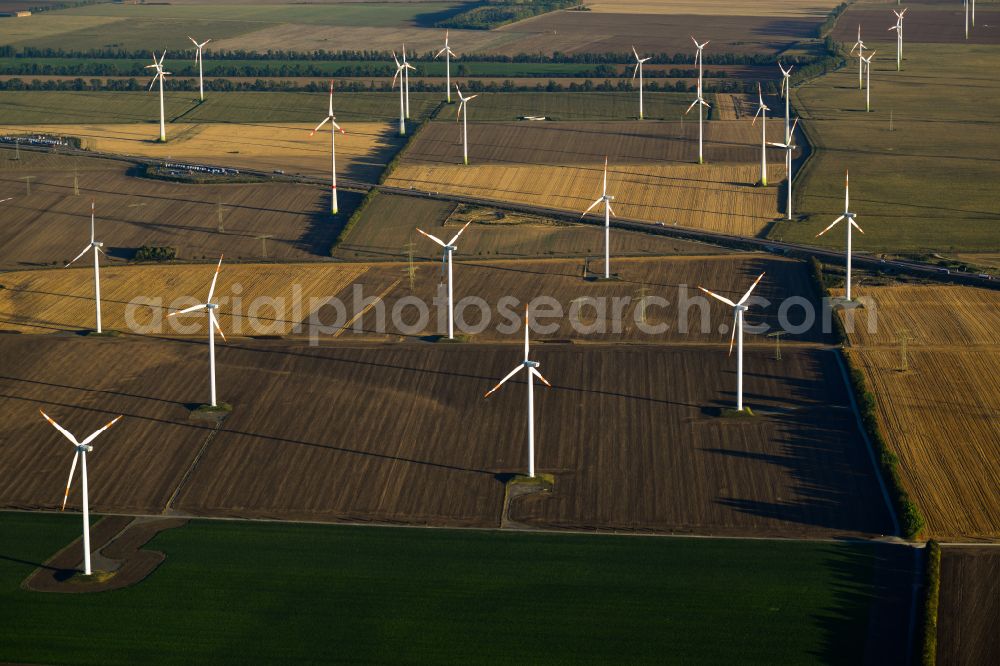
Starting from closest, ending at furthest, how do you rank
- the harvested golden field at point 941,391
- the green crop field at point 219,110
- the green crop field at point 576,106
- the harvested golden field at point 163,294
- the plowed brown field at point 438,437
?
the harvested golden field at point 941,391 → the plowed brown field at point 438,437 → the harvested golden field at point 163,294 → the green crop field at point 576,106 → the green crop field at point 219,110

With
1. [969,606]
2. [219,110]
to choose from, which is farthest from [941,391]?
[219,110]

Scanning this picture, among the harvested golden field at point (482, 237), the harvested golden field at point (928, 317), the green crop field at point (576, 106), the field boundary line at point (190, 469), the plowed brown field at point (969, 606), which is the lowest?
the plowed brown field at point (969, 606)

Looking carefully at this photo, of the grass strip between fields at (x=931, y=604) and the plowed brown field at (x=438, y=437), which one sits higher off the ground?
the plowed brown field at (x=438, y=437)

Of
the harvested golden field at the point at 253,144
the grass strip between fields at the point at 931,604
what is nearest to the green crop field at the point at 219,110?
the harvested golden field at the point at 253,144

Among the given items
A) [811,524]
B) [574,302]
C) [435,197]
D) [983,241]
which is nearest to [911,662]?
[811,524]

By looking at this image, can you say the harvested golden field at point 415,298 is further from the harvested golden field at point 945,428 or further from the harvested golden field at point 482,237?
the harvested golden field at point 945,428

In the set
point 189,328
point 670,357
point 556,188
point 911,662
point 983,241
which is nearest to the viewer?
point 911,662

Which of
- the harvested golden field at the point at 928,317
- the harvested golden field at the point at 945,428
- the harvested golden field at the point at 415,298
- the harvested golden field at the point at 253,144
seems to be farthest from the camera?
the harvested golden field at the point at 253,144

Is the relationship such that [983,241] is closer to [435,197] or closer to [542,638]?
[435,197]
